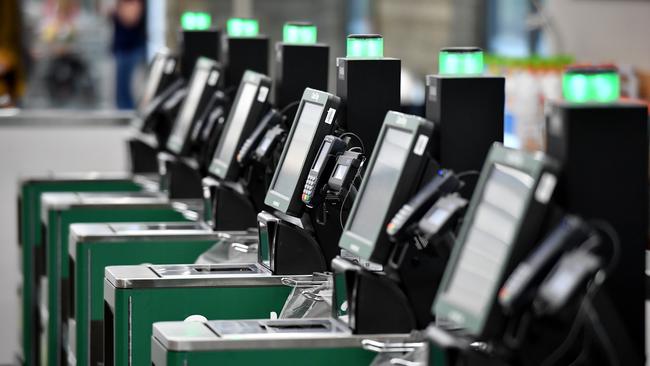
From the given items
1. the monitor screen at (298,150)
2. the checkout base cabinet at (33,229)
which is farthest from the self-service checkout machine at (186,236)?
the checkout base cabinet at (33,229)

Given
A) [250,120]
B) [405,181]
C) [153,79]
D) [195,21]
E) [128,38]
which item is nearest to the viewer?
[405,181]

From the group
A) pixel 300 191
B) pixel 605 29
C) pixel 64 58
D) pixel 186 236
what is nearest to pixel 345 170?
pixel 300 191

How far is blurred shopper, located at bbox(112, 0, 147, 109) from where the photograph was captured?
410 inches

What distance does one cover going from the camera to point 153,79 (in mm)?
6547

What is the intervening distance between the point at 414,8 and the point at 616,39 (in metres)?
5.25

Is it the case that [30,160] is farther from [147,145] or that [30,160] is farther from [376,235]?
[376,235]

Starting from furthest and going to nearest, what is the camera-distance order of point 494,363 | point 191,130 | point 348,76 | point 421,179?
point 191,130 → point 348,76 → point 421,179 → point 494,363

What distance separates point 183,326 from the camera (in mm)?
3301

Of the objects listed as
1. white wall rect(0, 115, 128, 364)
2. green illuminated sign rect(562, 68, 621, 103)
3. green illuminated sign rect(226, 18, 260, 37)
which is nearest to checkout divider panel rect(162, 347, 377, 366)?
green illuminated sign rect(562, 68, 621, 103)

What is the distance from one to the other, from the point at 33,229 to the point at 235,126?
197 cm

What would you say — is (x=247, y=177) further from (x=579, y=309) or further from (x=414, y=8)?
(x=414, y=8)

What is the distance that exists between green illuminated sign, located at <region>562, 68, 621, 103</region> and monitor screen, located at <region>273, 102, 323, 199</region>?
126cm

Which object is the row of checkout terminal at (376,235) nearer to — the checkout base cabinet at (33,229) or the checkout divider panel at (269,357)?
the checkout divider panel at (269,357)

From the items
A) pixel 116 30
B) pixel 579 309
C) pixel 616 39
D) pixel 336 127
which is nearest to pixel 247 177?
pixel 336 127
